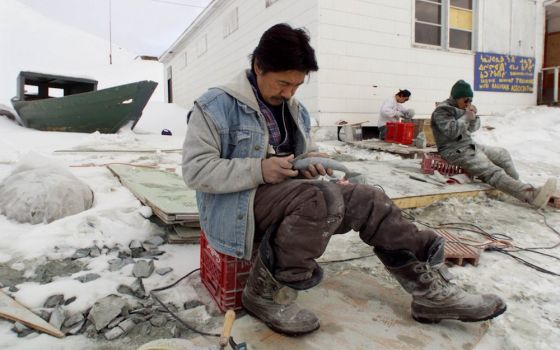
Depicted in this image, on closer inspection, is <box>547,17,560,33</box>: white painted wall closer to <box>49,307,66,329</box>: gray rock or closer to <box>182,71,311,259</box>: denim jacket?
<box>182,71,311,259</box>: denim jacket

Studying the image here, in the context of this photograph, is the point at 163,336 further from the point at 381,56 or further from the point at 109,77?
the point at 109,77

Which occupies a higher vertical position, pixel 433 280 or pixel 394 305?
pixel 433 280

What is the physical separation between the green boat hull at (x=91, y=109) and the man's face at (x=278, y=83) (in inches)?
353

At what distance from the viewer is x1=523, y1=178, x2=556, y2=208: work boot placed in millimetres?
3959

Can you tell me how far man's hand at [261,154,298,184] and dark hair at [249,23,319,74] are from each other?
0.42 meters

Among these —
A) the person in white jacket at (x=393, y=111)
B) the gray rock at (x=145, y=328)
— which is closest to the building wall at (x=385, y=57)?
the person in white jacket at (x=393, y=111)

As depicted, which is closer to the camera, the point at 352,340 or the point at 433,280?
the point at 352,340

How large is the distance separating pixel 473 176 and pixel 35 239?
4.75m

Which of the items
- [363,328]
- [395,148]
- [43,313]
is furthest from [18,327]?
[395,148]

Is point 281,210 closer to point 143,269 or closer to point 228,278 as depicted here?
point 228,278

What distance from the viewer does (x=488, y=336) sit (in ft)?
5.56

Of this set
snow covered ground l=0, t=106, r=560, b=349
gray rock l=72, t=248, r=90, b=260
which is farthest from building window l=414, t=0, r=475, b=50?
gray rock l=72, t=248, r=90, b=260

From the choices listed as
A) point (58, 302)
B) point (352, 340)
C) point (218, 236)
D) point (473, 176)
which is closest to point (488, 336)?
point (352, 340)

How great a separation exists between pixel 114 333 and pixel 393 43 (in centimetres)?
920
